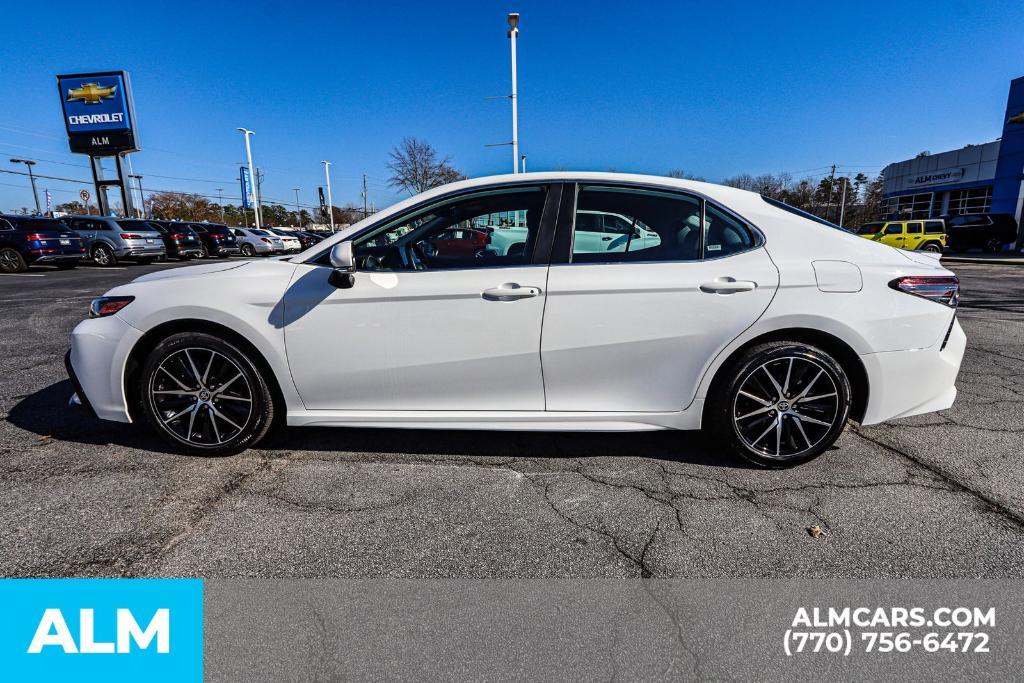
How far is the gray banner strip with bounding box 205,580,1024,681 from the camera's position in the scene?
1695 millimetres

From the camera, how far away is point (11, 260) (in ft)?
50.8

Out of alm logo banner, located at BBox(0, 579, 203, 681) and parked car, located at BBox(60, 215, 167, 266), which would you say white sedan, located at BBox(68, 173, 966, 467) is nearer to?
alm logo banner, located at BBox(0, 579, 203, 681)

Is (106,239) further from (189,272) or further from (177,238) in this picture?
(189,272)

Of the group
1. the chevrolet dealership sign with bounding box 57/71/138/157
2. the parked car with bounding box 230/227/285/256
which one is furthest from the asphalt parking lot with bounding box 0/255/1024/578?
the chevrolet dealership sign with bounding box 57/71/138/157

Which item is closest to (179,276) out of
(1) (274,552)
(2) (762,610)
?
(1) (274,552)

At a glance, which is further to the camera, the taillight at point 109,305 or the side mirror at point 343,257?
the taillight at point 109,305

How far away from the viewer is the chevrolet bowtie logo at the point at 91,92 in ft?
99.3

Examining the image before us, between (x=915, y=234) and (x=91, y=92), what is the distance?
141ft

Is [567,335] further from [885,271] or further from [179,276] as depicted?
[179,276]

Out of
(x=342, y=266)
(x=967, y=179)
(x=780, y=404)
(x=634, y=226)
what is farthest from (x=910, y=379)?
(x=967, y=179)

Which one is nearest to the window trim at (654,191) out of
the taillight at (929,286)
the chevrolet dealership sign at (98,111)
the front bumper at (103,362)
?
the taillight at (929,286)

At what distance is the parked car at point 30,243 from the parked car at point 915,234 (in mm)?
29679

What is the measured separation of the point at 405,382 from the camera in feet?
9.68

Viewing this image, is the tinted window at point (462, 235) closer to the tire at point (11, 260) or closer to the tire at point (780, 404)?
the tire at point (780, 404)
